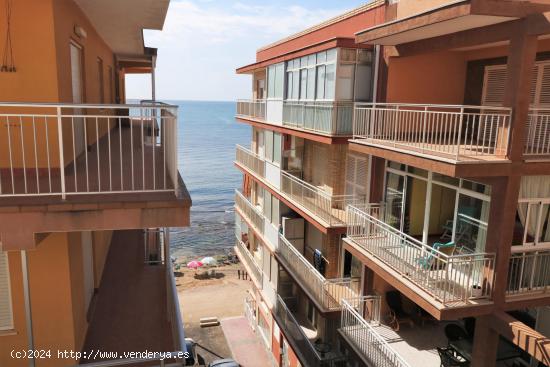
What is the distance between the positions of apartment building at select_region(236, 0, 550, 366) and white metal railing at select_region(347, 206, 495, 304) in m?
0.05

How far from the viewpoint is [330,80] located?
14.8 m

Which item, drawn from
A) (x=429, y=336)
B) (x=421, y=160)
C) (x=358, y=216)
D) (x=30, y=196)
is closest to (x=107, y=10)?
(x=30, y=196)

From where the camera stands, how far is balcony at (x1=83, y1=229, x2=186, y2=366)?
7.21 m

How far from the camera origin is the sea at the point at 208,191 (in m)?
54.6

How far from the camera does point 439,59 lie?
13.4 metres

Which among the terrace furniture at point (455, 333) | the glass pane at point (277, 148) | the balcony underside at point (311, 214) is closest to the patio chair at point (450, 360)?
the terrace furniture at point (455, 333)

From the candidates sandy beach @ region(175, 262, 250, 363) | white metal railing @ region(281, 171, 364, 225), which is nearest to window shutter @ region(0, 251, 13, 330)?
white metal railing @ region(281, 171, 364, 225)

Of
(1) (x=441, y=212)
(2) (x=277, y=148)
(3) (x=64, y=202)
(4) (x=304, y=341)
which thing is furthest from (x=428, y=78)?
(3) (x=64, y=202)

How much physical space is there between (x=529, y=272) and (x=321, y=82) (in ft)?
29.3

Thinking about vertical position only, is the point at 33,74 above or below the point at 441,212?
above

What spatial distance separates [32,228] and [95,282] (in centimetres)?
468

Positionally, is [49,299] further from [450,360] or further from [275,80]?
[275,80]

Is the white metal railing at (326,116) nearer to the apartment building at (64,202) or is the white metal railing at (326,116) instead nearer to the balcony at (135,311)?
the balcony at (135,311)

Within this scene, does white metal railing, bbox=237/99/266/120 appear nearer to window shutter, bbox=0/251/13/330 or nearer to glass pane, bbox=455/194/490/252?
glass pane, bbox=455/194/490/252
